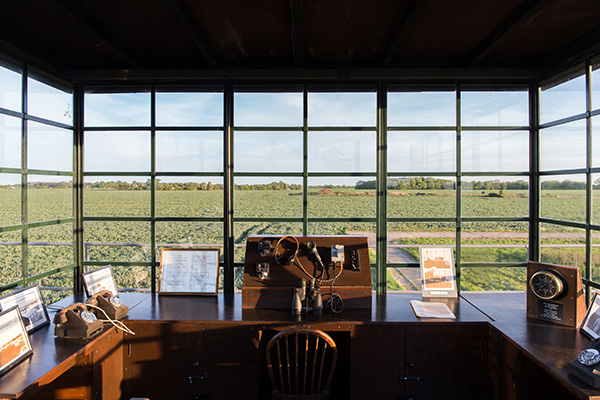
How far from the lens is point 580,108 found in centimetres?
285

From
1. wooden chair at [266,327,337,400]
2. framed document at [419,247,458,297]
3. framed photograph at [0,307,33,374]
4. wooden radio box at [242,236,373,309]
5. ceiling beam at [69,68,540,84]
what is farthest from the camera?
ceiling beam at [69,68,540,84]

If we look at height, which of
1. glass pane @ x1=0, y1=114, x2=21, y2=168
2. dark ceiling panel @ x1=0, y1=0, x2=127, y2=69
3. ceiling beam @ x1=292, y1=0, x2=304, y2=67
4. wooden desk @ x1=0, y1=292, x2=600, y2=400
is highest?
dark ceiling panel @ x1=0, y1=0, x2=127, y2=69

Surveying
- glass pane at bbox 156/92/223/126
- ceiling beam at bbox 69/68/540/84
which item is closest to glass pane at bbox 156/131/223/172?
glass pane at bbox 156/92/223/126

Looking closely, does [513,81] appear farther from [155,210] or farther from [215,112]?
[155,210]

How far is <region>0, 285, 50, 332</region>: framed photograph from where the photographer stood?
2191mm

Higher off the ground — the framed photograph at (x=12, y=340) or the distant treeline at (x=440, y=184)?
the distant treeline at (x=440, y=184)

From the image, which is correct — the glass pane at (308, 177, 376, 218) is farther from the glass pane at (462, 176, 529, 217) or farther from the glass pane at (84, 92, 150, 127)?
the glass pane at (84, 92, 150, 127)

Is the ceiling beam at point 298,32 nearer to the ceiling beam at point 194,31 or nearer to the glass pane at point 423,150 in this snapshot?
the ceiling beam at point 194,31

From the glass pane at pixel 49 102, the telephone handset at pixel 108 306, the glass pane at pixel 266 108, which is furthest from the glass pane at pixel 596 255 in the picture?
the glass pane at pixel 49 102

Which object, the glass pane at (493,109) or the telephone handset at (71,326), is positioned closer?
the telephone handset at (71,326)

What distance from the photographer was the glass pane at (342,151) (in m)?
3.41

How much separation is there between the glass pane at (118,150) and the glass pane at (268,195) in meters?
1.01

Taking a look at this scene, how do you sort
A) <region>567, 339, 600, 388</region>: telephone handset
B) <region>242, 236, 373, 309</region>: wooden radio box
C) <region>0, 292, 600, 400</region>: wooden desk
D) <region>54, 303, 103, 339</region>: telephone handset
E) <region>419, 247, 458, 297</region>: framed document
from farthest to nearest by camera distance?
<region>419, 247, 458, 297</region>: framed document
<region>242, 236, 373, 309</region>: wooden radio box
<region>0, 292, 600, 400</region>: wooden desk
<region>54, 303, 103, 339</region>: telephone handset
<region>567, 339, 600, 388</region>: telephone handset

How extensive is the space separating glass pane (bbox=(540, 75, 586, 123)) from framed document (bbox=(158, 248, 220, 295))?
3399mm
